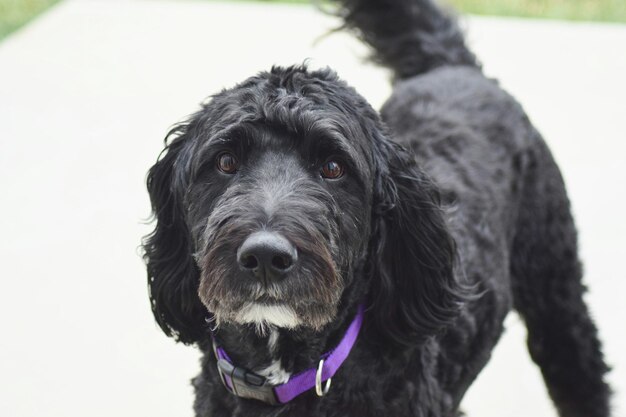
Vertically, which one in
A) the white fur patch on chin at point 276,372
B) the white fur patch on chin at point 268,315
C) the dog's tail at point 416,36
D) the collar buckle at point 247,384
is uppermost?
the dog's tail at point 416,36

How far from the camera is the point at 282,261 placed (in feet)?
7.36

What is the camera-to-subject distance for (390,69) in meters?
4.21

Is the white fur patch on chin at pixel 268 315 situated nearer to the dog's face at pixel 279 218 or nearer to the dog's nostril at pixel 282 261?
the dog's face at pixel 279 218

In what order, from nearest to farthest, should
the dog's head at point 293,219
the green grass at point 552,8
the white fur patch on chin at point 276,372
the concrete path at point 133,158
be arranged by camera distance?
1. the dog's head at point 293,219
2. the white fur patch on chin at point 276,372
3. the concrete path at point 133,158
4. the green grass at point 552,8

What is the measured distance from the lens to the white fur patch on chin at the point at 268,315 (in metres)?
2.36

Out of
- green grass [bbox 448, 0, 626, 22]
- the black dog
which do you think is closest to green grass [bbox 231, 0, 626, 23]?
green grass [bbox 448, 0, 626, 22]

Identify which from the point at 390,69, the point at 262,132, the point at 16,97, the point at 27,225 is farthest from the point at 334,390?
the point at 16,97

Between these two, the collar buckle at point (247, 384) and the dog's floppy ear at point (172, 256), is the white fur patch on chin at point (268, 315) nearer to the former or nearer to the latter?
the collar buckle at point (247, 384)

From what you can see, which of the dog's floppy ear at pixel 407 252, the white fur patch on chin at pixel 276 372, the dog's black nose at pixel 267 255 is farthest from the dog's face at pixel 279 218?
the white fur patch on chin at pixel 276 372

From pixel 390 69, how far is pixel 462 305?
1.61 meters

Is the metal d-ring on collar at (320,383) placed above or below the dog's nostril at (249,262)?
below

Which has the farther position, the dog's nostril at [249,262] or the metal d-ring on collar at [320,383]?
the metal d-ring on collar at [320,383]

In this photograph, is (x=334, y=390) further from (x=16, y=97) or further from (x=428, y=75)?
(x=16, y=97)

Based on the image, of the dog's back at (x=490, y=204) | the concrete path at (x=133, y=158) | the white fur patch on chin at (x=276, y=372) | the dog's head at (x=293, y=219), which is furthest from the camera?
the concrete path at (x=133, y=158)
